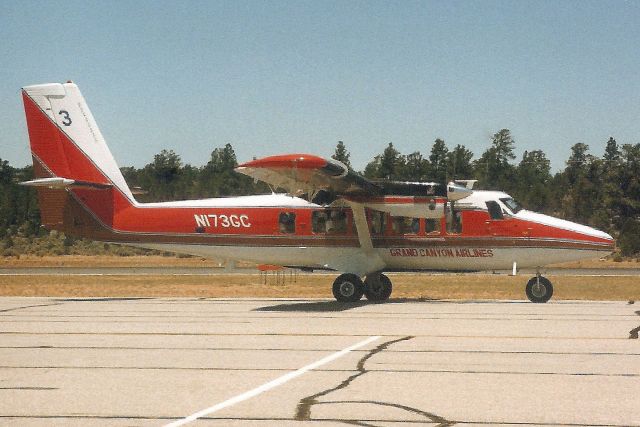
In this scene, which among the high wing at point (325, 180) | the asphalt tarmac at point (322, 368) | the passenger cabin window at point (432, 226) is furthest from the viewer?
the passenger cabin window at point (432, 226)

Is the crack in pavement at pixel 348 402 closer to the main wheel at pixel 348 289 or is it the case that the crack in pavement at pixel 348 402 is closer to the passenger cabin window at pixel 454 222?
the main wheel at pixel 348 289

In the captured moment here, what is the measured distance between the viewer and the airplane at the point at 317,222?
2338 centimetres

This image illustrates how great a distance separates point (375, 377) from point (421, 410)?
6.83 ft

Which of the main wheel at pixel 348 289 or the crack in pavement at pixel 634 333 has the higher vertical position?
the main wheel at pixel 348 289

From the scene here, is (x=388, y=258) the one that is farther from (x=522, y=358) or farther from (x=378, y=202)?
(x=522, y=358)

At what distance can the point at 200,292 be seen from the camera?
3042 cm

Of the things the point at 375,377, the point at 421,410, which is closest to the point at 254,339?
the point at 375,377

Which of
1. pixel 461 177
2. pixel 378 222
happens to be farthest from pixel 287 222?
pixel 461 177

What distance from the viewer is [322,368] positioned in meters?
11.7

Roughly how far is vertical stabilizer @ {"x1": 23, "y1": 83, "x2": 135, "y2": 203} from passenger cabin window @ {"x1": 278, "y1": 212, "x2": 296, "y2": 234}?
451 cm

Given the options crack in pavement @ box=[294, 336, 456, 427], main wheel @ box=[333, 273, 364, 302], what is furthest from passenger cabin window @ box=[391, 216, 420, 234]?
crack in pavement @ box=[294, 336, 456, 427]

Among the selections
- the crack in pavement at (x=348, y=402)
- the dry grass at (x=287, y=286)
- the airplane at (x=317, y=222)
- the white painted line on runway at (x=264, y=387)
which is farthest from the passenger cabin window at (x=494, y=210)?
the crack in pavement at (x=348, y=402)

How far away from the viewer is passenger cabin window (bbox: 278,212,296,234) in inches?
988

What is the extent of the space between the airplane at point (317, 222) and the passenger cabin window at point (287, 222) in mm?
34
